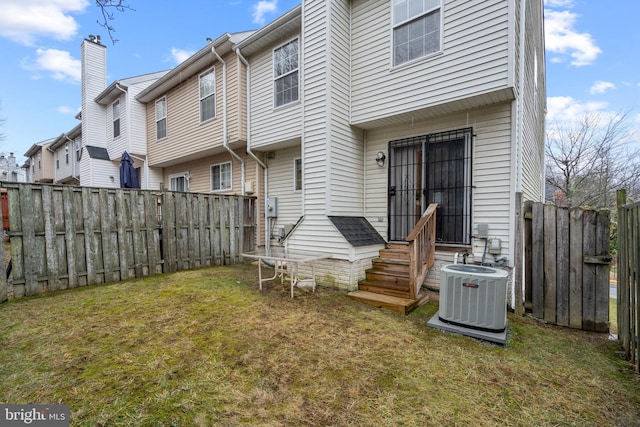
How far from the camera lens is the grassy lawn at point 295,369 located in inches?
78.9

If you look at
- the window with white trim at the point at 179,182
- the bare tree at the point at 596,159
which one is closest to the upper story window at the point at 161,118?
the window with white trim at the point at 179,182

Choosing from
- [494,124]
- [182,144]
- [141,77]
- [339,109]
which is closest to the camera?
[494,124]

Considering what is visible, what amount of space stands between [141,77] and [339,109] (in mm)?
10880

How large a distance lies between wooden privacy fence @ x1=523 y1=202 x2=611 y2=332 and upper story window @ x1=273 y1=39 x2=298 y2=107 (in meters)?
5.78

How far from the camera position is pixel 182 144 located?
31.9 feet

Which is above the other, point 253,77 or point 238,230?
point 253,77

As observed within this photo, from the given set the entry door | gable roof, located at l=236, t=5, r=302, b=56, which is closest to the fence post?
the entry door

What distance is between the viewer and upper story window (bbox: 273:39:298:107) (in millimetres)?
6984

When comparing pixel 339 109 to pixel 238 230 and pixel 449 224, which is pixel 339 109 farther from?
pixel 238 230

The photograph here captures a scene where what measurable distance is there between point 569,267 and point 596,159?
54.5 feet

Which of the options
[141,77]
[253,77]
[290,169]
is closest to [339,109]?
[290,169]

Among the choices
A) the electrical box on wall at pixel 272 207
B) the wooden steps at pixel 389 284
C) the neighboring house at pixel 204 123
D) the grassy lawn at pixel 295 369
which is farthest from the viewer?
the neighboring house at pixel 204 123

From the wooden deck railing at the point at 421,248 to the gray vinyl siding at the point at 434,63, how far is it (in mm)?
2038

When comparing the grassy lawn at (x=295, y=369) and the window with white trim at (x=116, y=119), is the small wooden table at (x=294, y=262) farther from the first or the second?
the window with white trim at (x=116, y=119)
